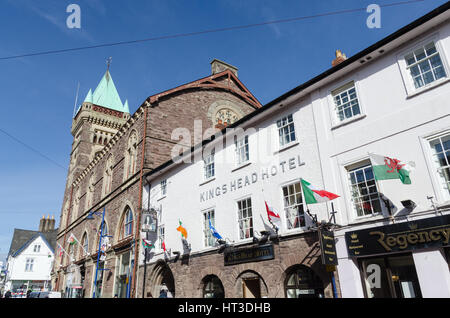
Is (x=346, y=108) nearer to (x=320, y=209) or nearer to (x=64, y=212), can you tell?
(x=320, y=209)

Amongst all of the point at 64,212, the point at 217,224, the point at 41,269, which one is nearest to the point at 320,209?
the point at 217,224

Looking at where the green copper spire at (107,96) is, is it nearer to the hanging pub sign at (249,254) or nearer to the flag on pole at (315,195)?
the hanging pub sign at (249,254)

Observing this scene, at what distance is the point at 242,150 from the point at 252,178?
1.93m

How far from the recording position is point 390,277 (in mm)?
9719

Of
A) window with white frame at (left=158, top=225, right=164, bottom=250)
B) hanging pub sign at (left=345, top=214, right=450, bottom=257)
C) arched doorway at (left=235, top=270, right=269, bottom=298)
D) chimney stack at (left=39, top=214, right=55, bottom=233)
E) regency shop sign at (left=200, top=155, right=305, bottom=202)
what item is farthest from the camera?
chimney stack at (left=39, top=214, right=55, bottom=233)

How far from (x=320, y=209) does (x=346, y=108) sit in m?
3.82

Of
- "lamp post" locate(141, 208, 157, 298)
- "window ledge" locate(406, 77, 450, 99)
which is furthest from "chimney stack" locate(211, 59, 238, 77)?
"window ledge" locate(406, 77, 450, 99)

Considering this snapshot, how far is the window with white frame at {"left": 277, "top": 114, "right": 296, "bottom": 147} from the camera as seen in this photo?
46.6 feet

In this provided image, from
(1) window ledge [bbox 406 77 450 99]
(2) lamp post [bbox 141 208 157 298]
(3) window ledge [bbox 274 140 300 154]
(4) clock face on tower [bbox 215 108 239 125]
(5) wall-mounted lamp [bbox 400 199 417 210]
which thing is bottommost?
(5) wall-mounted lamp [bbox 400 199 417 210]

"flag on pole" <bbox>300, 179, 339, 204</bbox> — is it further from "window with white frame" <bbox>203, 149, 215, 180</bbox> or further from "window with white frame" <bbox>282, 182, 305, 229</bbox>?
"window with white frame" <bbox>203, 149, 215, 180</bbox>

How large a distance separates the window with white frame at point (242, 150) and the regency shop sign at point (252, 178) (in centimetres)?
103

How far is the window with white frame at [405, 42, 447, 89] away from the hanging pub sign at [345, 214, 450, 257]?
4.30 meters

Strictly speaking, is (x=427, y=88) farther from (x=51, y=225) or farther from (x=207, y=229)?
(x=51, y=225)

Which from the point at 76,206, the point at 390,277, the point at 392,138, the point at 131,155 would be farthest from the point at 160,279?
the point at 76,206
